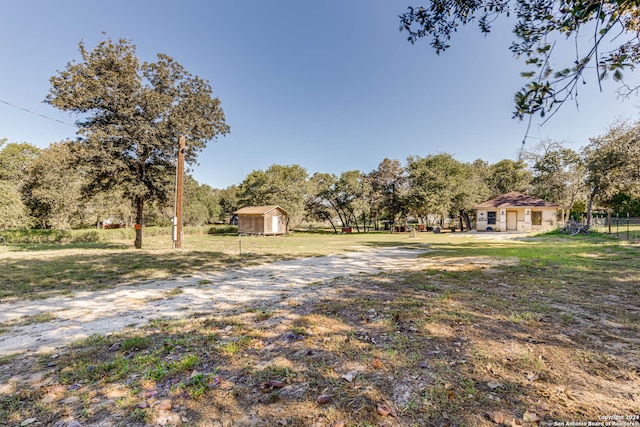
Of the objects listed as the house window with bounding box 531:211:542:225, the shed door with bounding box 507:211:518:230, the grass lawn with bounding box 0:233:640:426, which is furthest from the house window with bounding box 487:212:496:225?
the grass lawn with bounding box 0:233:640:426

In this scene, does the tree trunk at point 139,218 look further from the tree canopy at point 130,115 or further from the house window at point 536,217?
the house window at point 536,217

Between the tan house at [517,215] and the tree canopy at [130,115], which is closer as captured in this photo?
the tree canopy at [130,115]

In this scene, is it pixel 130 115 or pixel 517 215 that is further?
pixel 517 215

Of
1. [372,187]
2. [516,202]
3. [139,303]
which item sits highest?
[372,187]

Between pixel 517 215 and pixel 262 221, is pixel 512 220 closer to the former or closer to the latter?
pixel 517 215

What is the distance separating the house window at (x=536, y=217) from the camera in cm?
2653

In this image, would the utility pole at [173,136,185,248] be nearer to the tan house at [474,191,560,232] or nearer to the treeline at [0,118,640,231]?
the treeline at [0,118,640,231]

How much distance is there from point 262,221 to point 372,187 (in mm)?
14818

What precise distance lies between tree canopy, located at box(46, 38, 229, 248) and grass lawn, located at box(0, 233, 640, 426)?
12.0 meters

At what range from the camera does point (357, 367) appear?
2432 millimetres

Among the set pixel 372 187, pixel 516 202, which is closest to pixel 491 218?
pixel 516 202

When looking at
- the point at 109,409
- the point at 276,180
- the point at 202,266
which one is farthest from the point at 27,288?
the point at 276,180

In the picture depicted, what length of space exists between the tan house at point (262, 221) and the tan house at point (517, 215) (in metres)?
20.8

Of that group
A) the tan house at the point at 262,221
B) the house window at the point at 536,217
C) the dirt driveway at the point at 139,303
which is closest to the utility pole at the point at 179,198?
the dirt driveway at the point at 139,303
